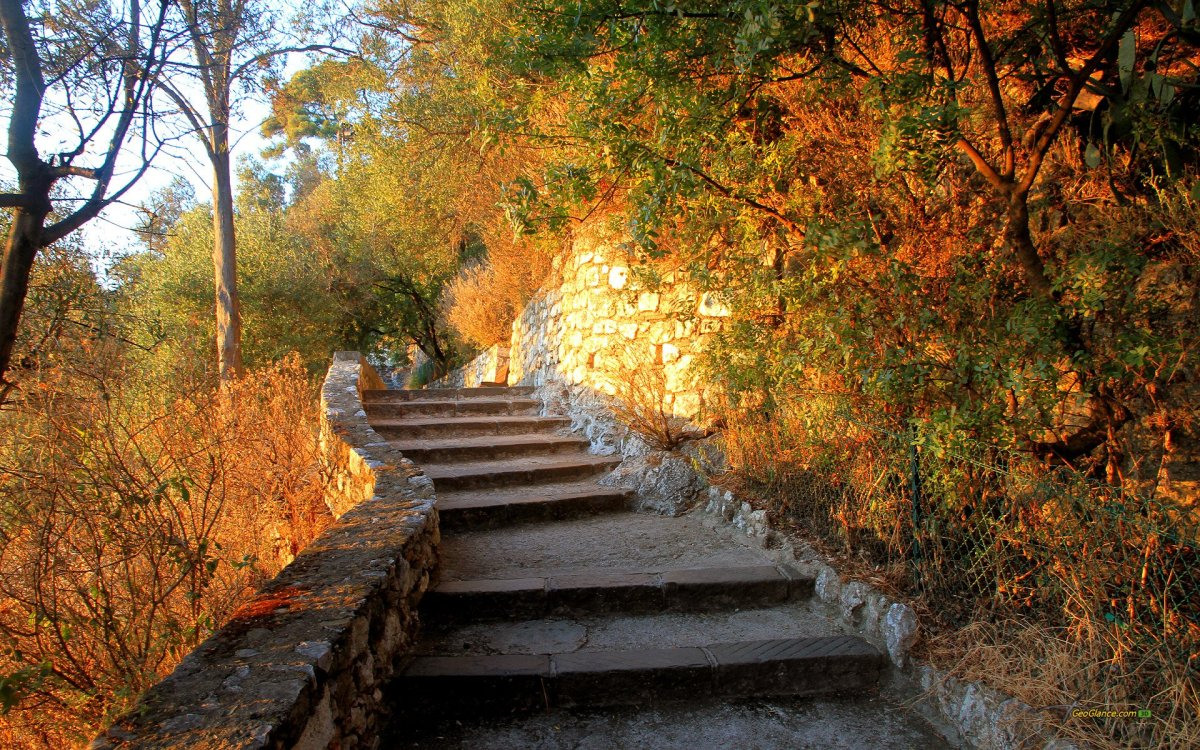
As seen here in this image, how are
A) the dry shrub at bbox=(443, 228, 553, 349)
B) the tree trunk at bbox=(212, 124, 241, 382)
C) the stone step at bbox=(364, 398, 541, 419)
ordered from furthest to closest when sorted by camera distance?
the tree trunk at bbox=(212, 124, 241, 382) → the dry shrub at bbox=(443, 228, 553, 349) → the stone step at bbox=(364, 398, 541, 419)

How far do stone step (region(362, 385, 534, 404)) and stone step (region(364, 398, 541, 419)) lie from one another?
0.11 metres

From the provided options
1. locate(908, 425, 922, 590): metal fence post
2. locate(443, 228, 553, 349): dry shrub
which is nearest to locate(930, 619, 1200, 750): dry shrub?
locate(908, 425, 922, 590): metal fence post

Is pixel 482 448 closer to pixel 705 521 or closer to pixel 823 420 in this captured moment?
pixel 705 521

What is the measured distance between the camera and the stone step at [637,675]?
8.98 ft

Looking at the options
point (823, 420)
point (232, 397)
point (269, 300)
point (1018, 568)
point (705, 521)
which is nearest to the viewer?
point (1018, 568)

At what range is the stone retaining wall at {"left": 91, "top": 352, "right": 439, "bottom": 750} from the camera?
1.68 meters

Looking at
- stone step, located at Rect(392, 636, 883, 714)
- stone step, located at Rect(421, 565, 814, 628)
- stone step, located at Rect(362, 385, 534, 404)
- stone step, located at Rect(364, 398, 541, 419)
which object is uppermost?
stone step, located at Rect(362, 385, 534, 404)

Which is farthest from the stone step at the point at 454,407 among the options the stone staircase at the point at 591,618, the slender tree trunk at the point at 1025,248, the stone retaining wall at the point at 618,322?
the slender tree trunk at the point at 1025,248

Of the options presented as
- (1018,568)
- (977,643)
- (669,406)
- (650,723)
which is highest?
(669,406)

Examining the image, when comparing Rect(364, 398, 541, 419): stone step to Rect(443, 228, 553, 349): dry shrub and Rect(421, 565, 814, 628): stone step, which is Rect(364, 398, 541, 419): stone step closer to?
Rect(443, 228, 553, 349): dry shrub

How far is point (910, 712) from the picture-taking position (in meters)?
2.74

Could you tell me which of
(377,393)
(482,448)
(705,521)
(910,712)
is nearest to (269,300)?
(377,393)

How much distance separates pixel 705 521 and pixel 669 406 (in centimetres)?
131

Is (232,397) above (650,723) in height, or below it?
above
